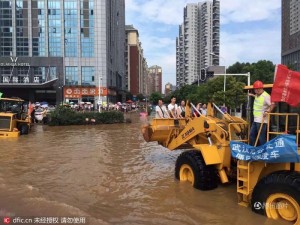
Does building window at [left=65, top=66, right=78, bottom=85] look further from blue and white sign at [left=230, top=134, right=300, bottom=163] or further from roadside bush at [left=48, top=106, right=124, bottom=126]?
blue and white sign at [left=230, top=134, right=300, bottom=163]

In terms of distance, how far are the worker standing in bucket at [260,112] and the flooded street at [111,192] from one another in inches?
56.8

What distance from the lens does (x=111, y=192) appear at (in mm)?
8797

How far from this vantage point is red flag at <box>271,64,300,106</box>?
6.04 meters

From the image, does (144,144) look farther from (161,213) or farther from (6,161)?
(161,213)

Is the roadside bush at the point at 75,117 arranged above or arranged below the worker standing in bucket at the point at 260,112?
below

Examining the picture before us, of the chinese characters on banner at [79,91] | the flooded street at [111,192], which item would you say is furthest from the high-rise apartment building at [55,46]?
the flooded street at [111,192]

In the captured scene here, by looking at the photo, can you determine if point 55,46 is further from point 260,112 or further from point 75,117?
point 260,112

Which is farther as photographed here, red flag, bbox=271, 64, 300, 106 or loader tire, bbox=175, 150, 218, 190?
loader tire, bbox=175, 150, 218, 190

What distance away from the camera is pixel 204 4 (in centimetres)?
9994

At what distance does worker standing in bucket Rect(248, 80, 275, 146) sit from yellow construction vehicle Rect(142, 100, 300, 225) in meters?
0.13

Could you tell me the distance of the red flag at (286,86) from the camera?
19.8 ft

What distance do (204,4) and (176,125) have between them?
94733 mm

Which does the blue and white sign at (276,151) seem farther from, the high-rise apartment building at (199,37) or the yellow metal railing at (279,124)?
the high-rise apartment building at (199,37)

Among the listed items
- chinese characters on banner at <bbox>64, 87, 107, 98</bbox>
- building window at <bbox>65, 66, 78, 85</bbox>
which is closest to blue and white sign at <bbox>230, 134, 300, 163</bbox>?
chinese characters on banner at <bbox>64, 87, 107, 98</bbox>
